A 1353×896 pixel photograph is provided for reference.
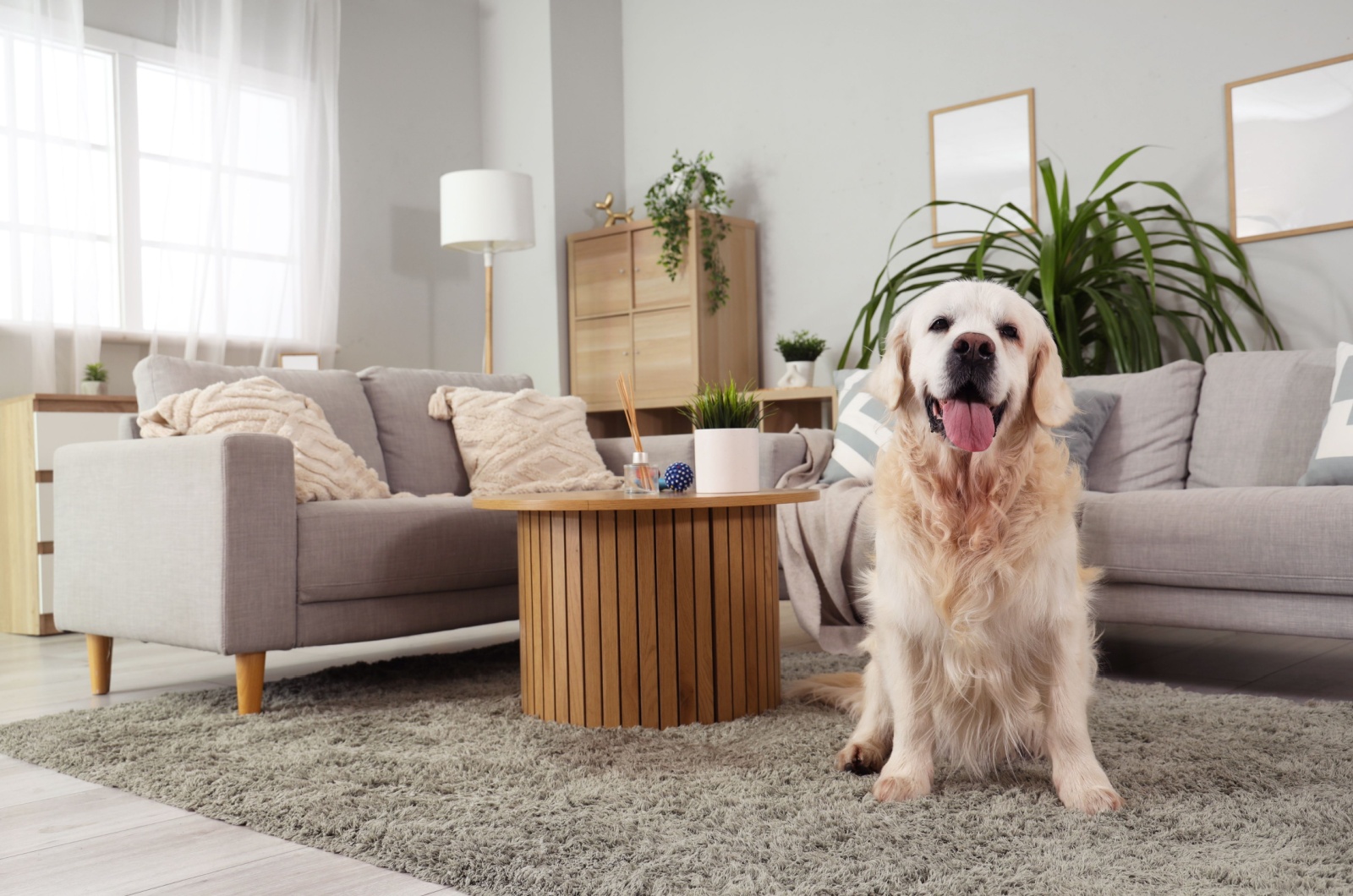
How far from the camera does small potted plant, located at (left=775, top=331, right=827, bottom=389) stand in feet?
15.2

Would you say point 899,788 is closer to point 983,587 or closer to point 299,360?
point 983,587

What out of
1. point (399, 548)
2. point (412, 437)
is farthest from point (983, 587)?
point (412, 437)

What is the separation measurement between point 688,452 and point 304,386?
1.10 meters

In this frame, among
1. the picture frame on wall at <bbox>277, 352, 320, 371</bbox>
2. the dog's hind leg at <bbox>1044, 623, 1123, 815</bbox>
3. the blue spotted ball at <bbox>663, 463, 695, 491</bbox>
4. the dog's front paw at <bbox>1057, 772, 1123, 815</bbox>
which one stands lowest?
the dog's front paw at <bbox>1057, 772, 1123, 815</bbox>

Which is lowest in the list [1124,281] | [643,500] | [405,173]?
[643,500]

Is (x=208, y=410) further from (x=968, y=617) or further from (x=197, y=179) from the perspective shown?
(x=197, y=179)

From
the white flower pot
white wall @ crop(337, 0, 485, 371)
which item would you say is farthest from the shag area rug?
white wall @ crop(337, 0, 485, 371)

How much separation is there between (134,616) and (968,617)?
1795 mm

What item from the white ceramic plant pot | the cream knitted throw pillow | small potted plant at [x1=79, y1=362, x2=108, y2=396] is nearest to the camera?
the white ceramic plant pot

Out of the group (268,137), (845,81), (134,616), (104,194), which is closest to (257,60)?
(268,137)

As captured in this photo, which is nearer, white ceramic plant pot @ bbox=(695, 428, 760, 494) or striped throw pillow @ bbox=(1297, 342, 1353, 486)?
white ceramic plant pot @ bbox=(695, 428, 760, 494)

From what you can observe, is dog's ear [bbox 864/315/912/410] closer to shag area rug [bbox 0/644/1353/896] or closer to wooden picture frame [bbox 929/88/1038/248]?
shag area rug [bbox 0/644/1353/896]

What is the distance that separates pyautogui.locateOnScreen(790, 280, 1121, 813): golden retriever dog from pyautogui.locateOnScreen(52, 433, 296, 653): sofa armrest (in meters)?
1.28

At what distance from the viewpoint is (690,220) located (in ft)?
16.0
